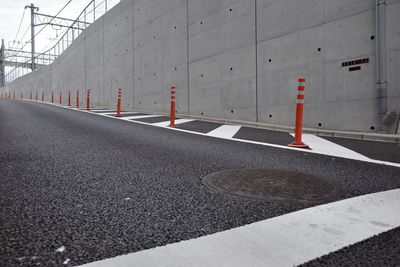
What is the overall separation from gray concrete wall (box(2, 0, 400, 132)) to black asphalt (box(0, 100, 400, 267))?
3.23 metres

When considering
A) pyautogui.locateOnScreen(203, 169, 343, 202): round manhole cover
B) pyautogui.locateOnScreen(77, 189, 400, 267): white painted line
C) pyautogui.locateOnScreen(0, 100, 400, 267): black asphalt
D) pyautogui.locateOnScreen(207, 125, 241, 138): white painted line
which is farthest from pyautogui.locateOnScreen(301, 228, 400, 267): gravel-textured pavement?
pyautogui.locateOnScreen(207, 125, 241, 138): white painted line

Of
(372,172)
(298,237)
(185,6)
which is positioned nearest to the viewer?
(298,237)

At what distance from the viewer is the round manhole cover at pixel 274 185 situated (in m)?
2.64

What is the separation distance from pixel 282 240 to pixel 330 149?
384cm

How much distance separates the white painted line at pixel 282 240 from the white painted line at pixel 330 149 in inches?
92.3

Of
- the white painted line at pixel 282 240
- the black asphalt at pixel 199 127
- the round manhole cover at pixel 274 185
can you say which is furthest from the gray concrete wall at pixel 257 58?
the white painted line at pixel 282 240

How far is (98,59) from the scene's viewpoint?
2222cm

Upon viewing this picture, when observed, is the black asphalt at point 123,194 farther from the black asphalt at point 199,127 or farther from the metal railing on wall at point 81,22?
the metal railing on wall at point 81,22

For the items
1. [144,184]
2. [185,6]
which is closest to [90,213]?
[144,184]

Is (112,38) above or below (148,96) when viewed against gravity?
above

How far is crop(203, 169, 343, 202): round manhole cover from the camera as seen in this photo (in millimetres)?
2637

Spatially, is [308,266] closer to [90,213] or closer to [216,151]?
[90,213]

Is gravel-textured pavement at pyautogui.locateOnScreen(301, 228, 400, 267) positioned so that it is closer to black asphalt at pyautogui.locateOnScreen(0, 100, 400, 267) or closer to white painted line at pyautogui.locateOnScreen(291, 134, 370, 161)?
black asphalt at pyautogui.locateOnScreen(0, 100, 400, 267)

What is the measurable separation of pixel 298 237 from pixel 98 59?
74.3ft
